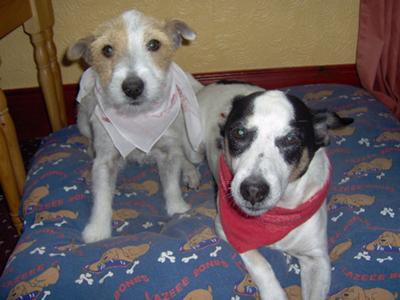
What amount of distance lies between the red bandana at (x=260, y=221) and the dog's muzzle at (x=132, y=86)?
57cm

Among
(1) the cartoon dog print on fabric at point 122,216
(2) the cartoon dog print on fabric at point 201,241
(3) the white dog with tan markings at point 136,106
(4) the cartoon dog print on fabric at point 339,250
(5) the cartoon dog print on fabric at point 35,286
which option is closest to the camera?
(5) the cartoon dog print on fabric at point 35,286

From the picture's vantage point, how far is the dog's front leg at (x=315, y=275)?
191 centimetres

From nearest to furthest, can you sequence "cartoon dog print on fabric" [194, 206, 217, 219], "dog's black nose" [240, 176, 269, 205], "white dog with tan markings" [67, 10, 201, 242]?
"dog's black nose" [240, 176, 269, 205]
"white dog with tan markings" [67, 10, 201, 242]
"cartoon dog print on fabric" [194, 206, 217, 219]

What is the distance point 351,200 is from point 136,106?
121cm

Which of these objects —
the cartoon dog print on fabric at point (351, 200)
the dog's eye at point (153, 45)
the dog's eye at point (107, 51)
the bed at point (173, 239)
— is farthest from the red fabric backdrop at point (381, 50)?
the dog's eye at point (107, 51)

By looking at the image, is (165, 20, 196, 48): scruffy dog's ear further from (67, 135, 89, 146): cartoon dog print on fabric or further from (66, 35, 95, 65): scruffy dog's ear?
(67, 135, 89, 146): cartoon dog print on fabric

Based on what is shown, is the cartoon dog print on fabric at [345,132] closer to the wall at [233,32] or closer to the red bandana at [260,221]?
the red bandana at [260,221]

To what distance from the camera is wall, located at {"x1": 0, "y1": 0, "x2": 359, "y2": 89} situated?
346 centimetres

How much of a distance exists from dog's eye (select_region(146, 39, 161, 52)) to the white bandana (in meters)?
0.25

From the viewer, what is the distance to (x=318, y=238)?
202cm

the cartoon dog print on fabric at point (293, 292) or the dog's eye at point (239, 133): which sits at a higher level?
the dog's eye at point (239, 133)

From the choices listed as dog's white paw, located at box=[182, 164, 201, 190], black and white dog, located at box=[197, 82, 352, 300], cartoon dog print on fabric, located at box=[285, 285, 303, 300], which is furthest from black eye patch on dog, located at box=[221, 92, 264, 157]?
dog's white paw, located at box=[182, 164, 201, 190]

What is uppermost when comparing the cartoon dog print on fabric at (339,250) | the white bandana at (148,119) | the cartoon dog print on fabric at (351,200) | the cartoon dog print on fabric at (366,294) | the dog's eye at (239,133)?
the dog's eye at (239,133)

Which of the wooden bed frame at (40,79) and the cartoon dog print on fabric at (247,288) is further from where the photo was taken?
Answer: the wooden bed frame at (40,79)
